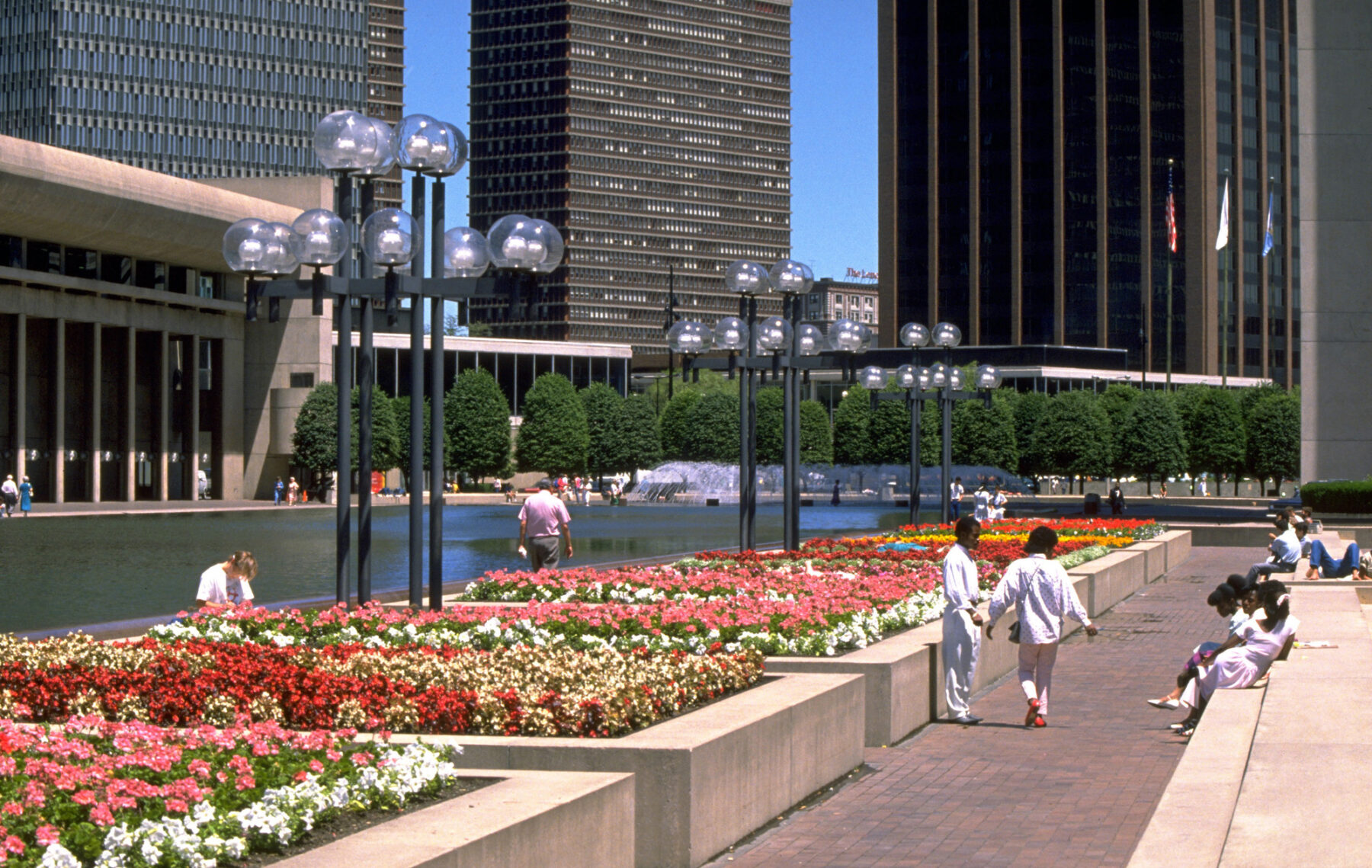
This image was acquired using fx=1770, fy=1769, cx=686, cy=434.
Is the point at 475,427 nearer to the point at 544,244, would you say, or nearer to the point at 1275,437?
the point at 1275,437

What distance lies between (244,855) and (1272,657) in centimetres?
891

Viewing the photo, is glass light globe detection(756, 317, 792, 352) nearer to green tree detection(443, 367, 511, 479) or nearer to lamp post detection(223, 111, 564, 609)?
lamp post detection(223, 111, 564, 609)

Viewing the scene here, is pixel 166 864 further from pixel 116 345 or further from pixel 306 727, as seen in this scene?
pixel 116 345

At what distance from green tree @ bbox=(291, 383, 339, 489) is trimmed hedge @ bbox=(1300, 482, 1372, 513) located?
5083 centimetres

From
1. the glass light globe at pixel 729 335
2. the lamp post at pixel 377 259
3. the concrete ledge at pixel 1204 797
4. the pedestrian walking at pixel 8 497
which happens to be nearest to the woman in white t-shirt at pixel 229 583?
the lamp post at pixel 377 259

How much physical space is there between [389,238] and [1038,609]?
6134 mm

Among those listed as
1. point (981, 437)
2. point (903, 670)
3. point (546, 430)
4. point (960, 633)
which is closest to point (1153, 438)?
point (981, 437)

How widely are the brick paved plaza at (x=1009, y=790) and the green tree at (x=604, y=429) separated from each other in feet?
319

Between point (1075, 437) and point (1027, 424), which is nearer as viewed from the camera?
point (1075, 437)

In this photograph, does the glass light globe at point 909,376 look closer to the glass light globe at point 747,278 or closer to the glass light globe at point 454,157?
the glass light globe at point 747,278

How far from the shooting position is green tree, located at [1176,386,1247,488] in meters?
107

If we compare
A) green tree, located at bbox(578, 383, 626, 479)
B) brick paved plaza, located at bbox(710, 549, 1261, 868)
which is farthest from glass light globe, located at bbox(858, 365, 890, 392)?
green tree, located at bbox(578, 383, 626, 479)

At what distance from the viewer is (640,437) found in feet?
376

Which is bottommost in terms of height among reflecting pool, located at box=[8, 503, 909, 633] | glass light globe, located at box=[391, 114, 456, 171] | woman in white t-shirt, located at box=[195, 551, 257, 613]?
reflecting pool, located at box=[8, 503, 909, 633]
